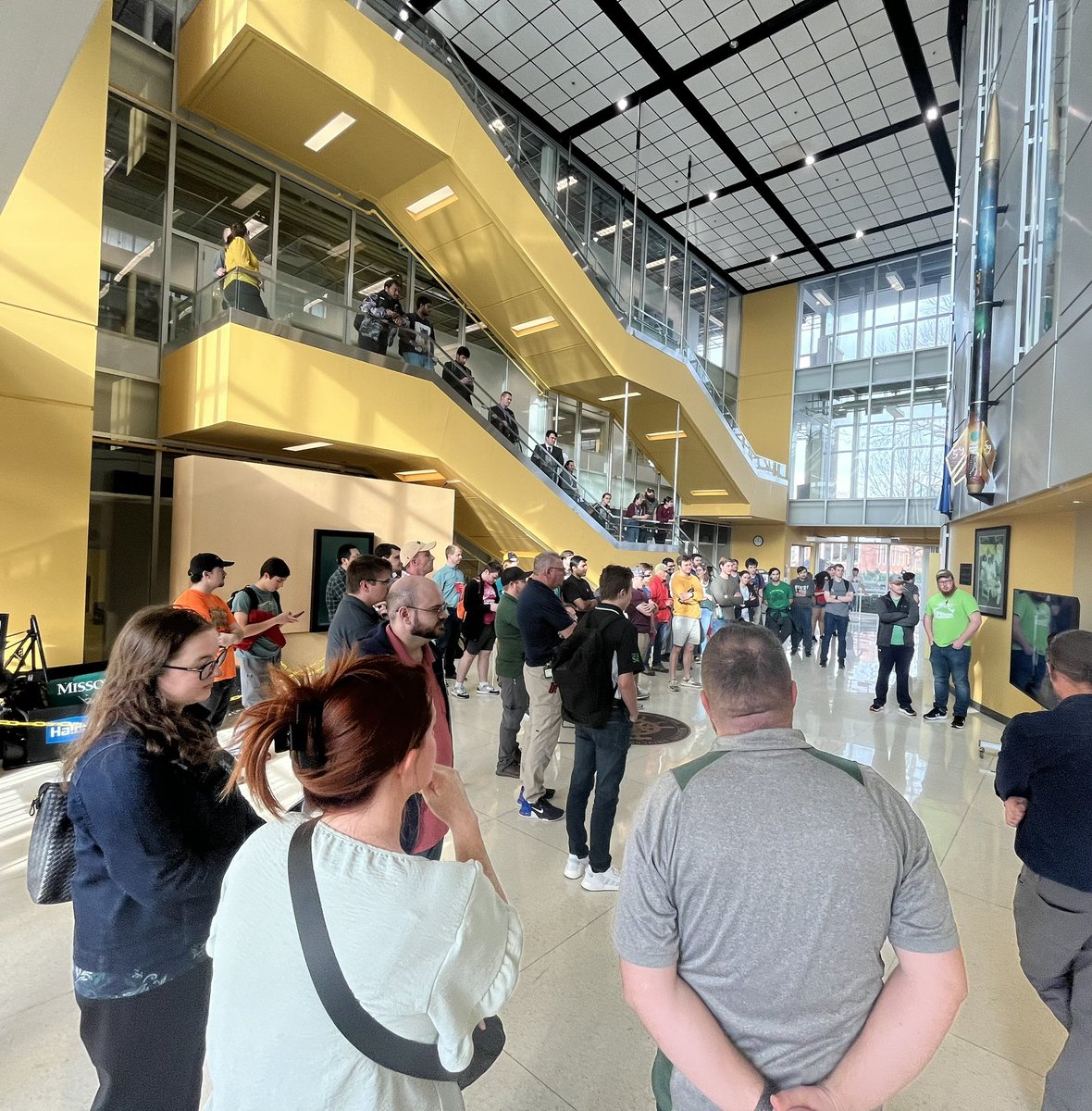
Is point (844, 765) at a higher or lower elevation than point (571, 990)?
higher

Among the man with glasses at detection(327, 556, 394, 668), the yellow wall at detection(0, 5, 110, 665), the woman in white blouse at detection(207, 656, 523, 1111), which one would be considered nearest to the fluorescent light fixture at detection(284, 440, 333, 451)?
the yellow wall at detection(0, 5, 110, 665)

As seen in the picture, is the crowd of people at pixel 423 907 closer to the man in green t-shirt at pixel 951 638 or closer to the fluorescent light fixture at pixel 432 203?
the man in green t-shirt at pixel 951 638

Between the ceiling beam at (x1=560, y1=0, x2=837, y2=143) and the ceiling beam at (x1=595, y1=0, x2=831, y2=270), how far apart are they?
0.22 meters

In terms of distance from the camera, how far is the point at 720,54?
1071 centimetres

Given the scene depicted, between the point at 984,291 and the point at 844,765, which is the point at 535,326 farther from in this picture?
the point at 844,765

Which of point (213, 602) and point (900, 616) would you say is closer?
point (213, 602)

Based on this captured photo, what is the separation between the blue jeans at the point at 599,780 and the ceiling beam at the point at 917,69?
12859mm

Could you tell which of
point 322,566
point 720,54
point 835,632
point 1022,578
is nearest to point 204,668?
point 322,566

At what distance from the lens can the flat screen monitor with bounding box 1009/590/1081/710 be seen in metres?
5.74

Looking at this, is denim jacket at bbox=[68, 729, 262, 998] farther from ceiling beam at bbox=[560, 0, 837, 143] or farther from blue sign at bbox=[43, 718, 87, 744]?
ceiling beam at bbox=[560, 0, 837, 143]

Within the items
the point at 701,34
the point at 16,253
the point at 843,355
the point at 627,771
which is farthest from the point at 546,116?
the point at 627,771

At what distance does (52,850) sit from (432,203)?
1053 centimetres

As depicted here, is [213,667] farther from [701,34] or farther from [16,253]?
[701,34]

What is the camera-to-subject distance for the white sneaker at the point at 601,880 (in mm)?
3289
